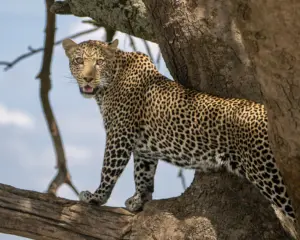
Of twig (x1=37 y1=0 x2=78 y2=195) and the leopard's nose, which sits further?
twig (x1=37 y1=0 x2=78 y2=195)

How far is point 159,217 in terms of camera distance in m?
7.77

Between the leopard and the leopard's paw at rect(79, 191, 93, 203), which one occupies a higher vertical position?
the leopard

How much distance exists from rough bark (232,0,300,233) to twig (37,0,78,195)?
16.1 feet

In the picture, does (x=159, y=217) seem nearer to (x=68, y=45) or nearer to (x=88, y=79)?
(x=88, y=79)

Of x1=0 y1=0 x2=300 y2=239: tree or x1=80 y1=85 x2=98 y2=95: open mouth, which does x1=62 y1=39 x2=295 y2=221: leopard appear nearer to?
x1=80 y1=85 x2=98 y2=95: open mouth

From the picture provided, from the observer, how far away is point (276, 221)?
7605mm

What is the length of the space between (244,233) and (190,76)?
1.55 metres

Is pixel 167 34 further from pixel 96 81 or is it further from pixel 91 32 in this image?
pixel 91 32

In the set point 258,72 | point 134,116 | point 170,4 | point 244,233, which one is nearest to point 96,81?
point 134,116

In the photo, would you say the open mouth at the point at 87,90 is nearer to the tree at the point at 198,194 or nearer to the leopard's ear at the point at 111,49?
the leopard's ear at the point at 111,49

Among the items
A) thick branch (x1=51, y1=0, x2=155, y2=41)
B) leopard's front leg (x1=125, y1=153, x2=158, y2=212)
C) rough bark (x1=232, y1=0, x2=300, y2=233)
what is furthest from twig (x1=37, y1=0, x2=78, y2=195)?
rough bark (x1=232, y1=0, x2=300, y2=233)

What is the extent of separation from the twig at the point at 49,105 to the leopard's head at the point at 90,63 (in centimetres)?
248

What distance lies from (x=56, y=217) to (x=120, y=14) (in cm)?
259

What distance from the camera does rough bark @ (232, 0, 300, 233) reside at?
5.04m
